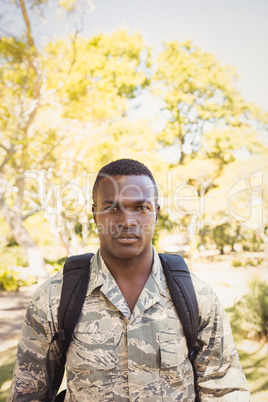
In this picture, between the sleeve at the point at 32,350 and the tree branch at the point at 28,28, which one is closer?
the sleeve at the point at 32,350

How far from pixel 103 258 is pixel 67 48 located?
8515 millimetres

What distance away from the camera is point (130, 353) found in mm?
1177

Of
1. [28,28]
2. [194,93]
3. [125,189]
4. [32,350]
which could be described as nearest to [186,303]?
[125,189]

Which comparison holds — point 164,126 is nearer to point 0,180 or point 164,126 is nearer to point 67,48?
point 67,48

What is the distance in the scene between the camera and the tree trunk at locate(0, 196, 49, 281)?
6.98m

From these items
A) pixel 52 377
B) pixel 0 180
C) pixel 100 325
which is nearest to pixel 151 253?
pixel 100 325

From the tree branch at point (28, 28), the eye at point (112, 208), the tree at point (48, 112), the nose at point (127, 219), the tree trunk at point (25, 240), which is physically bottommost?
the tree trunk at point (25, 240)

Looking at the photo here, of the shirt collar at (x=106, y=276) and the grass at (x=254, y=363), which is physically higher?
the shirt collar at (x=106, y=276)

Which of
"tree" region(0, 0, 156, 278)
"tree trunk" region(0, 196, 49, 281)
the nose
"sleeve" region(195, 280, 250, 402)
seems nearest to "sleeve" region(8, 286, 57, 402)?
the nose

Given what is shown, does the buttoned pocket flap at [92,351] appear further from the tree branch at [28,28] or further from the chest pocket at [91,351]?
the tree branch at [28,28]

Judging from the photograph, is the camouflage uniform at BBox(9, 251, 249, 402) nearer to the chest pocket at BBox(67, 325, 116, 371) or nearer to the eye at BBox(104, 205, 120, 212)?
the chest pocket at BBox(67, 325, 116, 371)

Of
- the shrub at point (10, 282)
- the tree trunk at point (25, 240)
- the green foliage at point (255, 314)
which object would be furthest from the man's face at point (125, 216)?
the shrub at point (10, 282)

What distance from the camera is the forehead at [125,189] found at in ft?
4.08

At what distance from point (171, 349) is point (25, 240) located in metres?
6.81
